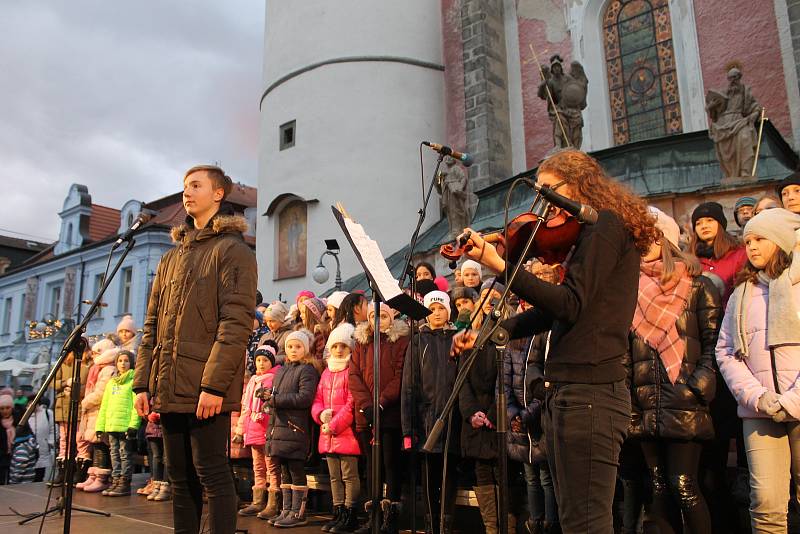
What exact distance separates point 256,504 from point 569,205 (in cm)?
496

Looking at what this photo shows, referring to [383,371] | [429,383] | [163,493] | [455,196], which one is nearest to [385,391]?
[383,371]

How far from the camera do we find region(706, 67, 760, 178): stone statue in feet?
31.9

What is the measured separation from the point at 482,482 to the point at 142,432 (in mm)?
5002

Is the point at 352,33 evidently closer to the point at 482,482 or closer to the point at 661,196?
the point at 661,196

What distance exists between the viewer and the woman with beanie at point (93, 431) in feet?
26.3

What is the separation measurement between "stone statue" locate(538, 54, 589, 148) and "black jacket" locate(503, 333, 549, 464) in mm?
8083

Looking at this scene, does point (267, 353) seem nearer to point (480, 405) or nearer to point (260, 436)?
point (260, 436)

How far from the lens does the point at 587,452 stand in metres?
2.49

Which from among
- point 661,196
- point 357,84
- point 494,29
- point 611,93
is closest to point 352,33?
point 357,84

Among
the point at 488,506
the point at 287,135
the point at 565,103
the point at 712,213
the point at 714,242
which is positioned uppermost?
the point at 287,135

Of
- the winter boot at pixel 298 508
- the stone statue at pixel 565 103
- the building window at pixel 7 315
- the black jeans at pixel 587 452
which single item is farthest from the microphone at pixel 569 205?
the building window at pixel 7 315

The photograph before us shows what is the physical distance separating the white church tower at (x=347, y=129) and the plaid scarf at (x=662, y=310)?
44.6 ft

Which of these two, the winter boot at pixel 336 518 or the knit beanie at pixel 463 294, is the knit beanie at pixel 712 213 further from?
the winter boot at pixel 336 518

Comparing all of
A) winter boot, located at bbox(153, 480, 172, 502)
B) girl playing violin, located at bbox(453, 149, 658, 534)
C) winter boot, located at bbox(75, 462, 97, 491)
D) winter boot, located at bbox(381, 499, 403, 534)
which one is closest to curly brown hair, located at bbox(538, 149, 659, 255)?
girl playing violin, located at bbox(453, 149, 658, 534)
